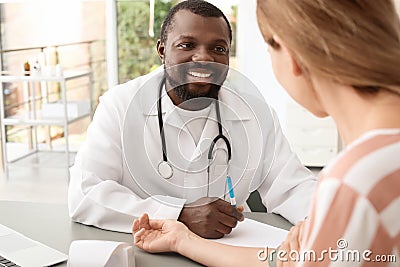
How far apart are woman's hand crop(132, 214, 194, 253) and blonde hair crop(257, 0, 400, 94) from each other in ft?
1.88

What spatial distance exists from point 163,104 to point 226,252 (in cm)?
40

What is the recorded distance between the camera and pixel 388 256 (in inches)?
25.4

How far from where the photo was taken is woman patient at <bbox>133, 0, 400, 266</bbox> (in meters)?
0.62

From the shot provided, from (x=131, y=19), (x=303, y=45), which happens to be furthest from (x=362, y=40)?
(x=131, y=19)

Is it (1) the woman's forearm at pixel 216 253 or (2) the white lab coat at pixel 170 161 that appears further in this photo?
(2) the white lab coat at pixel 170 161

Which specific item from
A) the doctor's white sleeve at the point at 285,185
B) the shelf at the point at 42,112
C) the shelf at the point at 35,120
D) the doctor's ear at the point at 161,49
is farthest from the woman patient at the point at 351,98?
the shelf at the point at 35,120

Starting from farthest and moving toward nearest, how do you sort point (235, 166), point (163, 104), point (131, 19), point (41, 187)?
point (131, 19), point (41, 187), point (163, 104), point (235, 166)

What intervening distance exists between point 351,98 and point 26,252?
76 centimetres

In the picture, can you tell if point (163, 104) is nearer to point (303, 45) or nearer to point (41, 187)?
point (303, 45)

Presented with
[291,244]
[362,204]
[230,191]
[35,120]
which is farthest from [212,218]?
[35,120]

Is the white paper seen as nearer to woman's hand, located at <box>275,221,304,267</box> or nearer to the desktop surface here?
the desktop surface

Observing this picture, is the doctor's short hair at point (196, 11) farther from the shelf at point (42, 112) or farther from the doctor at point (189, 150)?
the shelf at point (42, 112)

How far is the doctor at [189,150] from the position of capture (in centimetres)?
122

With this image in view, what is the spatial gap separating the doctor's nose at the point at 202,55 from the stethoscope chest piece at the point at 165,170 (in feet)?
0.79
